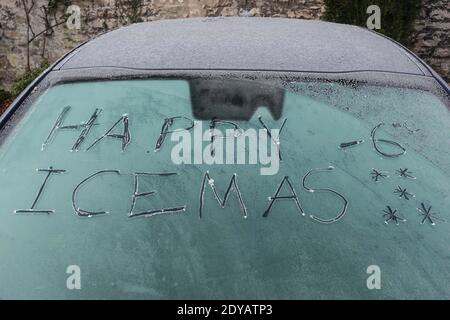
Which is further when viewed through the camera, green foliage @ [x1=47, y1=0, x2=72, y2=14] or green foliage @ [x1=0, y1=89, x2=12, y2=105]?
green foliage @ [x1=0, y1=89, x2=12, y2=105]

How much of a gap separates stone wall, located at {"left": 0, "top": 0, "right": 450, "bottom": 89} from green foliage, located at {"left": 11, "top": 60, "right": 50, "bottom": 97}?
30 cm

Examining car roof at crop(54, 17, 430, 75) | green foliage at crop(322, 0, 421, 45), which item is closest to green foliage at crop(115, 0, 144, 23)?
green foliage at crop(322, 0, 421, 45)

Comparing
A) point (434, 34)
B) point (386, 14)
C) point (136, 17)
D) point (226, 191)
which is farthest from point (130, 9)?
point (226, 191)

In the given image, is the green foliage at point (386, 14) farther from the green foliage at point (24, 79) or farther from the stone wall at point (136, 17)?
the green foliage at point (24, 79)

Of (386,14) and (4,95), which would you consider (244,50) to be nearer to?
(386,14)

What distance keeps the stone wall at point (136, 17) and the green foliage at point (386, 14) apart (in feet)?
0.77

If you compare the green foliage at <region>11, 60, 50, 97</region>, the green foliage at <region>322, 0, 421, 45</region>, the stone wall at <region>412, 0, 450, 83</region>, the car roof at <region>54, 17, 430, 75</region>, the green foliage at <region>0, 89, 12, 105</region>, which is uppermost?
the car roof at <region>54, 17, 430, 75</region>

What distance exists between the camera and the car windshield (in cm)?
142

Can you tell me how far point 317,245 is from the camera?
1.49m

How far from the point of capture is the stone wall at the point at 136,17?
625cm

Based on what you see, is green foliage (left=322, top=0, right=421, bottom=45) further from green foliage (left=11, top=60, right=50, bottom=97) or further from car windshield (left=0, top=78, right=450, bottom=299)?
car windshield (left=0, top=78, right=450, bottom=299)

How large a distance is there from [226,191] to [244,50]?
66cm
